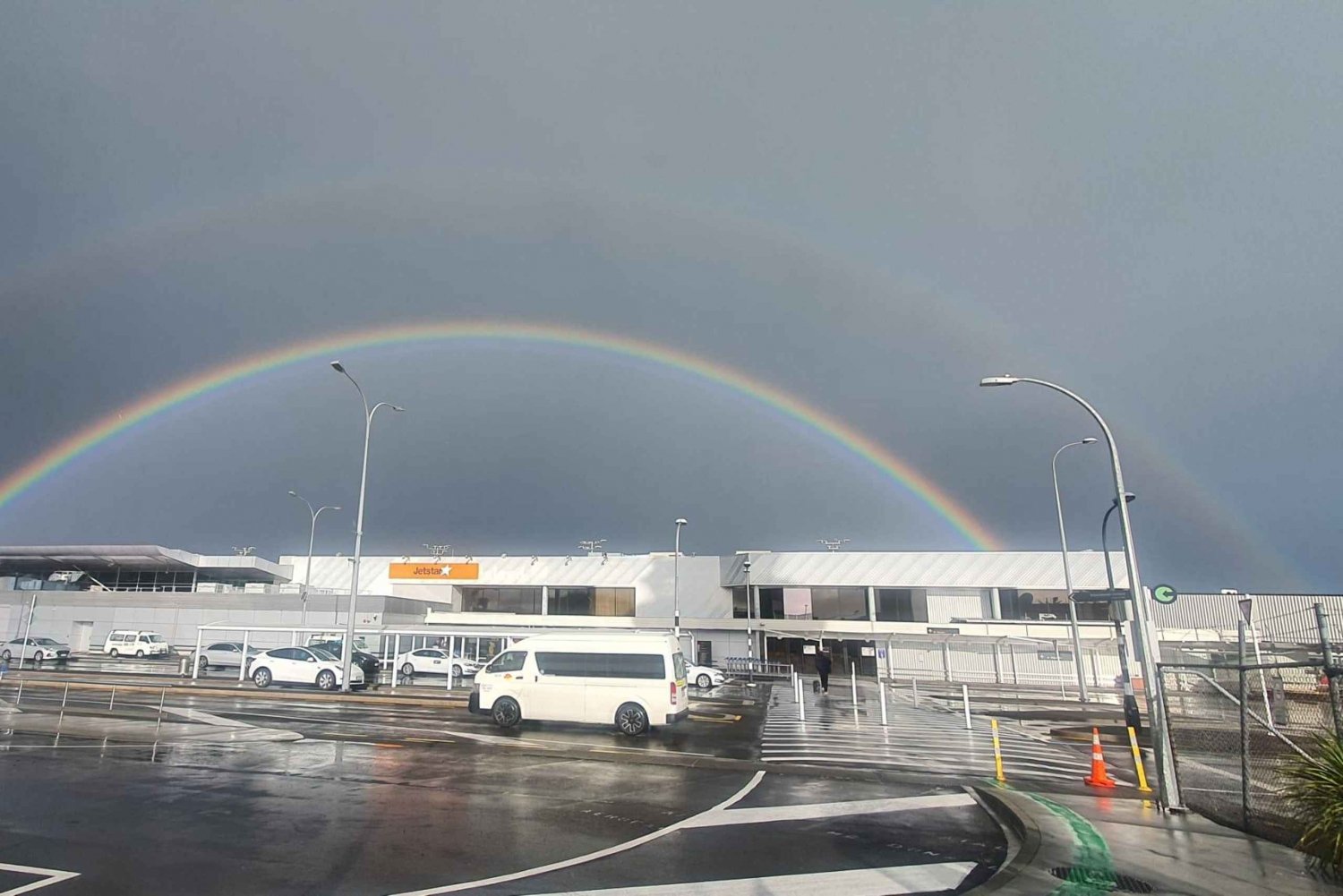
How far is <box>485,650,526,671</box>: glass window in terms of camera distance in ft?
64.8

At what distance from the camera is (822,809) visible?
1070 centimetres

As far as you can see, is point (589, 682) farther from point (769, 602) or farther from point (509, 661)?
point (769, 602)

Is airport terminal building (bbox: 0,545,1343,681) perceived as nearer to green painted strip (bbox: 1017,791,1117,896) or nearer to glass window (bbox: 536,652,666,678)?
glass window (bbox: 536,652,666,678)

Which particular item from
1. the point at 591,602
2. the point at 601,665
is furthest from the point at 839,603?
the point at 601,665

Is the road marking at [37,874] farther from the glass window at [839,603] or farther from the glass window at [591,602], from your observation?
the glass window at [591,602]

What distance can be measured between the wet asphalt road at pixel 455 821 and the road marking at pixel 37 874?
8cm

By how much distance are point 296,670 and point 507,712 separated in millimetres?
16422

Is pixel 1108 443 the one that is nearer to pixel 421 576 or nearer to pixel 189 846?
pixel 189 846

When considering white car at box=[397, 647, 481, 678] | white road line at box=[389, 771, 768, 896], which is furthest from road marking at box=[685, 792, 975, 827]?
white car at box=[397, 647, 481, 678]

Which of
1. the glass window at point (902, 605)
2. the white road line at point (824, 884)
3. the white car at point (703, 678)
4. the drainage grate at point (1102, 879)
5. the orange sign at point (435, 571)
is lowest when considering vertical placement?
the white road line at point (824, 884)

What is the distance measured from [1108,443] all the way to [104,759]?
17.9 meters

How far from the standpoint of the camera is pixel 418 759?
14.4 meters

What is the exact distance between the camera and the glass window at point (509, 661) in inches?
778

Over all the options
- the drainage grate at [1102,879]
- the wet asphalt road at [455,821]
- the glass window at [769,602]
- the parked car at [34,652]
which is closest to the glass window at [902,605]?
the glass window at [769,602]
